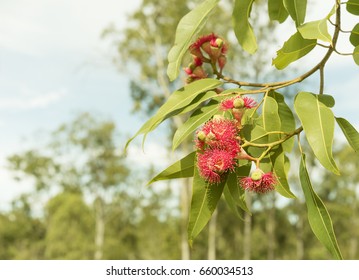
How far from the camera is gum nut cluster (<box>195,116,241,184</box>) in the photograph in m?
0.93

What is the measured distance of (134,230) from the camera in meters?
19.8

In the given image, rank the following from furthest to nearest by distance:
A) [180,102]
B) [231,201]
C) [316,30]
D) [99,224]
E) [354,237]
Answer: [354,237], [99,224], [231,201], [180,102], [316,30]

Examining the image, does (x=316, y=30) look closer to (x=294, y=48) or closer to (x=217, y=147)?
(x=294, y=48)

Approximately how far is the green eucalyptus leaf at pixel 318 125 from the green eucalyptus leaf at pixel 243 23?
0.67 ft

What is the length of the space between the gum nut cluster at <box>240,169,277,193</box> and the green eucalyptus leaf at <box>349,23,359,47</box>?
1.04 ft

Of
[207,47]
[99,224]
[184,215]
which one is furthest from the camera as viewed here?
[99,224]

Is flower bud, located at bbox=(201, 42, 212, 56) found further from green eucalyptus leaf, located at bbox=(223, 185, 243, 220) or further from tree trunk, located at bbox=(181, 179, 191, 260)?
tree trunk, located at bbox=(181, 179, 191, 260)

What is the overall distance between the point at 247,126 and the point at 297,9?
25 cm

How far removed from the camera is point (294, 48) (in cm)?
97

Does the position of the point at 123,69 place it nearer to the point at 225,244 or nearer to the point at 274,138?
the point at 225,244

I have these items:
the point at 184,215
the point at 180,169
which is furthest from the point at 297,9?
the point at 184,215

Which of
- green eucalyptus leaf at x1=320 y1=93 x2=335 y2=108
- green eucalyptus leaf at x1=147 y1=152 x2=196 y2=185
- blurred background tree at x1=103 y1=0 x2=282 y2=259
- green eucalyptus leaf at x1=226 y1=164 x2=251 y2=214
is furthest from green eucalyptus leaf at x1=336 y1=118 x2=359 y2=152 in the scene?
blurred background tree at x1=103 y1=0 x2=282 y2=259
